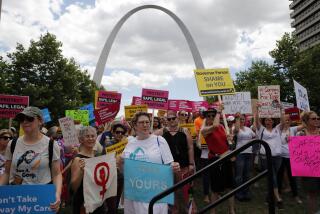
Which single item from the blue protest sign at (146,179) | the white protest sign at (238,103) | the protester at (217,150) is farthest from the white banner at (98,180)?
the white protest sign at (238,103)

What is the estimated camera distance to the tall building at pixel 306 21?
83681 mm

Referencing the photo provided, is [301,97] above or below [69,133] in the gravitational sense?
above

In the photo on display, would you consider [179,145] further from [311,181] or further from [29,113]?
[29,113]

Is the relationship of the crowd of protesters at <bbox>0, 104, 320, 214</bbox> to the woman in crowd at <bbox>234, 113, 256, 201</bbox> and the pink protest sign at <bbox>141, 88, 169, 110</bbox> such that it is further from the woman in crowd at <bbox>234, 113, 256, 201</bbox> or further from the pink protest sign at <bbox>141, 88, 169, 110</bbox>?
the pink protest sign at <bbox>141, 88, 169, 110</bbox>

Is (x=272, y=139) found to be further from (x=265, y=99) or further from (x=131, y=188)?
(x=131, y=188)

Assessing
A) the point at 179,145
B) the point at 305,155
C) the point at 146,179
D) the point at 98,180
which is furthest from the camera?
the point at 179,145

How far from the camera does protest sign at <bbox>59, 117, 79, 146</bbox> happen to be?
6.82m

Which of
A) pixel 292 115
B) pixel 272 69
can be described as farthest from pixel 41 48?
pixel 292 115

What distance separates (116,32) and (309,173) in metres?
45.3

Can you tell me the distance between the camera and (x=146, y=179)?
401 cm

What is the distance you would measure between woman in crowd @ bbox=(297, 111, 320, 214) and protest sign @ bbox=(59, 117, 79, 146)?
413cm

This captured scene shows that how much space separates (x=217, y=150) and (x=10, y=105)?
6206 mm

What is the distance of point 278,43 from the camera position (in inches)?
1480

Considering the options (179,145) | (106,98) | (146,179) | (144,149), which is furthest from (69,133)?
(106,98)
